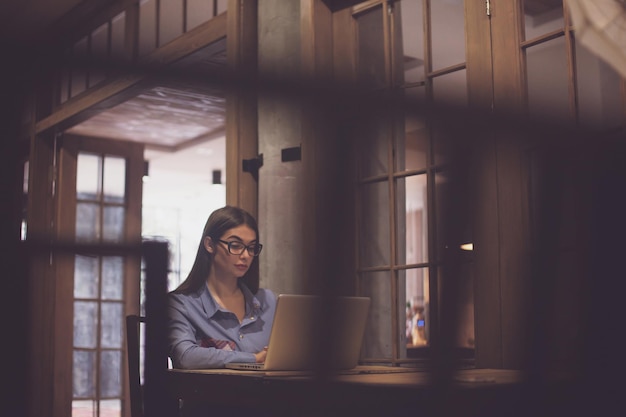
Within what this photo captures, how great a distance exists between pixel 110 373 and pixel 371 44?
3.87 metres

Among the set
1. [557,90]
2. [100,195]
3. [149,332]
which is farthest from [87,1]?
[149,332]

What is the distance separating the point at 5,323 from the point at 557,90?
2.12 m

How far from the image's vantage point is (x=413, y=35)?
322 cm

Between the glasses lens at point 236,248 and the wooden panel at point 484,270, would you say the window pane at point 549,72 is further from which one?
the glasses lens at point 236,248

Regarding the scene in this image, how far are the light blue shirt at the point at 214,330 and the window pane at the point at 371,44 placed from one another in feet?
3.30

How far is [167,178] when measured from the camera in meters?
9.81

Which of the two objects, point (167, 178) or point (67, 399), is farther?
point (167, 178)

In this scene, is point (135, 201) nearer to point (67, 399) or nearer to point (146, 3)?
point (67, 399)

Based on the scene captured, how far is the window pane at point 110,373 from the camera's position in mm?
6062

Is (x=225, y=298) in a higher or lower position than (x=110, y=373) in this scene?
higher

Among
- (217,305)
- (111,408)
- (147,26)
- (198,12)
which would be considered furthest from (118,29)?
(111,408)

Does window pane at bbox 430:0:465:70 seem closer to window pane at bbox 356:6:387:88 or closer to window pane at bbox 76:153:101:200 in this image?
window pane at bbox 356:6:387:88

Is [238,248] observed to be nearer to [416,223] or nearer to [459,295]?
[459,295]

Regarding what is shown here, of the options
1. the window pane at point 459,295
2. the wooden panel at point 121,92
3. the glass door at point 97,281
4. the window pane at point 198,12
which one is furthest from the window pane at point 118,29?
the window pane at point 459,295
